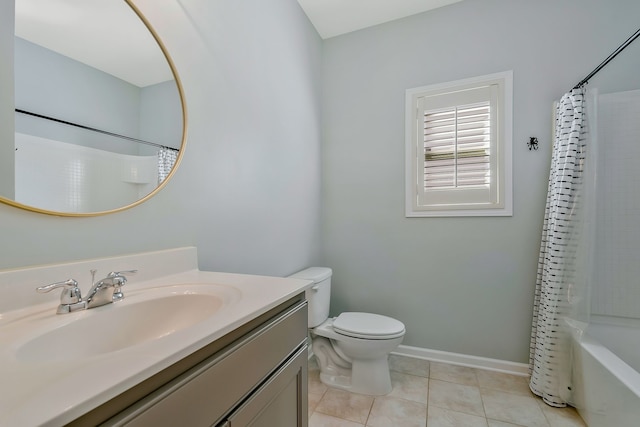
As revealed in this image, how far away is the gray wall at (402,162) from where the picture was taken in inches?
72.6

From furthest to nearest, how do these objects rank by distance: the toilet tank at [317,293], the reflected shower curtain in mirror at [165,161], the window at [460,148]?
the window at [460,148], the toilet tank at [317,293], the reflected shower curtain in mirror at [165,161]

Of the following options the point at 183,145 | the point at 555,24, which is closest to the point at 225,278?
the point at 183,145

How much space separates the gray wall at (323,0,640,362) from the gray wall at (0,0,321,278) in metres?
0.35

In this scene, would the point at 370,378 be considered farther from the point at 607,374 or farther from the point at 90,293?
the point at 90,293

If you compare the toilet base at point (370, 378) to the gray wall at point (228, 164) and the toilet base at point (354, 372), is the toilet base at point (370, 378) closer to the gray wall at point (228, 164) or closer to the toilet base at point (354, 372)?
the toilet base at point (354, 372)

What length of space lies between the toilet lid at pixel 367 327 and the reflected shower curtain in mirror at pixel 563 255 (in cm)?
83

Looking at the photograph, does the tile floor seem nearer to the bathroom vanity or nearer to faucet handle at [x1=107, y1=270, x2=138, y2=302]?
the bathroom vanity

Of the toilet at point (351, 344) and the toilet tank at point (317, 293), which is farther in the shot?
the toilet tank at point (317, 293)

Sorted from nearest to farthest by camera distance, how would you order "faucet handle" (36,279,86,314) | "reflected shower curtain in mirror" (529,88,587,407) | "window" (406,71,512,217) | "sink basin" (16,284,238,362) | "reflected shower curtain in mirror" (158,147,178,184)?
"sink basin" (16,284,238,362) < "faucet handle" (36,279,86,314) < "reflected shower curtain in mirror" (158,147,178,184) < "reflected shower curtain in mirror" (529,88,587,407) < "window" (406,71,512,217)

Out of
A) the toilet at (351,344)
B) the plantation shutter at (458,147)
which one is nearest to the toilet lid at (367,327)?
the toilet at (351,344)

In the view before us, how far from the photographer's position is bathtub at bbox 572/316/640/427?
3.85 ft

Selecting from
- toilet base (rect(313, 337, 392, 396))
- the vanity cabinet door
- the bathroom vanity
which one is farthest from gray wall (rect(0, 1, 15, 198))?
toilet base (rect(313, 337, 392, 396))

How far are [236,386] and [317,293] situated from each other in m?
1.23

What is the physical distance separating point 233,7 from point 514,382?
273cm
